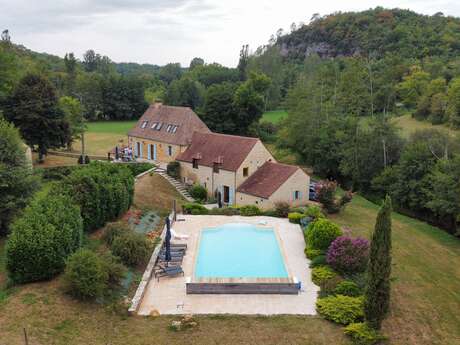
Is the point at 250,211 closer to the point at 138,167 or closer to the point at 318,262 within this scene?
the point at 318,262

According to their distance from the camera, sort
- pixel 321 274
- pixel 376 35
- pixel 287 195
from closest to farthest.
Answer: pixel 321 274 < pixel 287 195 < pixel 376 35

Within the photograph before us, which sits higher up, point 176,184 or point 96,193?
point 96,193

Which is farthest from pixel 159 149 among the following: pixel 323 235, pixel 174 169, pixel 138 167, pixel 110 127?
pixel 110 127

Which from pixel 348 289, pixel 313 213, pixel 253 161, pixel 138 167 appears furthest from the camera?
pixel 138 167

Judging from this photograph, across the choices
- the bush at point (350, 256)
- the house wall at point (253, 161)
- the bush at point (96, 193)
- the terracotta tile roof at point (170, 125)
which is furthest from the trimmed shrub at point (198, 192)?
the bush at point (350, 256)

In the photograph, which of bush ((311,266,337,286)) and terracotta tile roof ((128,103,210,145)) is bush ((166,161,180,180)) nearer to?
terracotta tile roof ((128,103,210,145))

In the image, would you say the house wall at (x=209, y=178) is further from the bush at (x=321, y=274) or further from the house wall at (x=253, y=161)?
the bush at (x=321, y=274)
